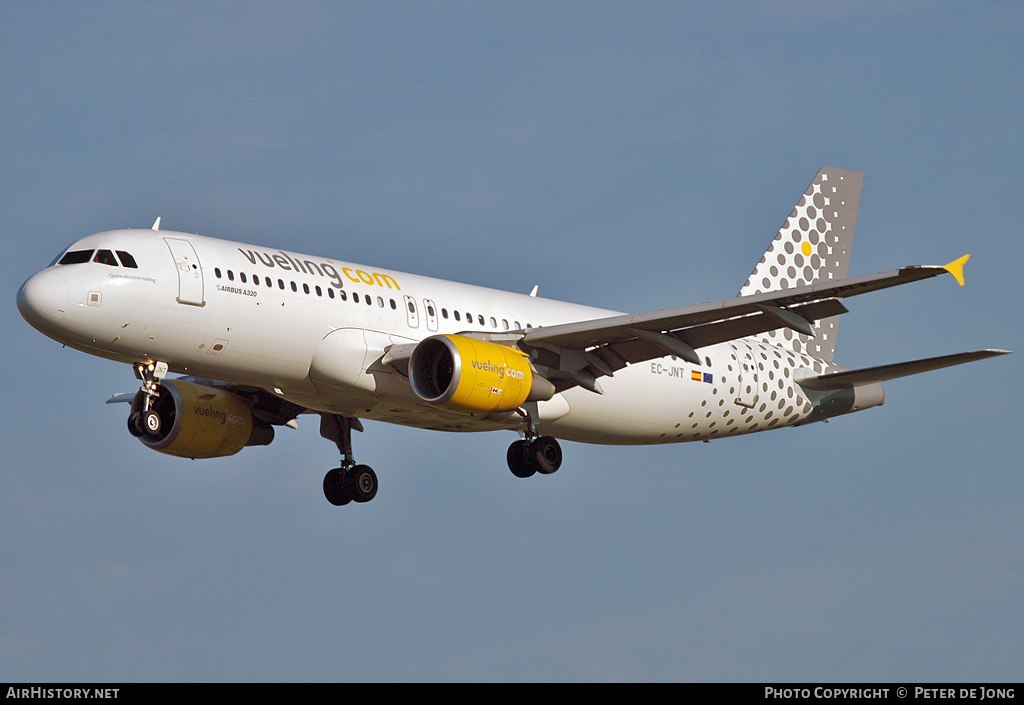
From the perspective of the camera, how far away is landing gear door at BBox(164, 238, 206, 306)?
33.0 m

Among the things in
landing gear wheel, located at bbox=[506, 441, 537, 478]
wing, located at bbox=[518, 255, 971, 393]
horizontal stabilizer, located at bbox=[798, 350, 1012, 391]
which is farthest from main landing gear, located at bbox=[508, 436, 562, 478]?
horizontal stabilizer, located at bbox=[798, 350, 1012, 391]

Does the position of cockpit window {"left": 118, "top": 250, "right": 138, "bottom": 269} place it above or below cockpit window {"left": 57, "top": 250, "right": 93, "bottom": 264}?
below

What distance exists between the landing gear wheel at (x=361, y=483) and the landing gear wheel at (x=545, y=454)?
534 cm

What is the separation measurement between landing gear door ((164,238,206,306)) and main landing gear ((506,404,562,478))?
30.1 feet

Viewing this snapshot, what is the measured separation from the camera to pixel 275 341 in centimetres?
3397

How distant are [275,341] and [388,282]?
12.5 feet

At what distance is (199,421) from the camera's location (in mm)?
39594

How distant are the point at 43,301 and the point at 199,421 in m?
8.43

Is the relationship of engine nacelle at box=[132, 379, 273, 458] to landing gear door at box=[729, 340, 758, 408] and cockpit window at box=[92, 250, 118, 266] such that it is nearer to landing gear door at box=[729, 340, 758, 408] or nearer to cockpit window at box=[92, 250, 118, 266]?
cockpit window at box=[92, 250, 118, 266]

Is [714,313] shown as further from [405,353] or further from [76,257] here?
[76,257]

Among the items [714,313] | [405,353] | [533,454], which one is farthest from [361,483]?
[714,313]

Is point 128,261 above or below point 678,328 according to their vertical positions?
above

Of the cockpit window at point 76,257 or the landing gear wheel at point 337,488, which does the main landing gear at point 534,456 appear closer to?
the landing gear wheel at point 337,488

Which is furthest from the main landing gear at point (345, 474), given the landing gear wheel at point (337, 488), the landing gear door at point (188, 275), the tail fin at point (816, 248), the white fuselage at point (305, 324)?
the tail fin at point (816, 248)
